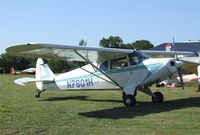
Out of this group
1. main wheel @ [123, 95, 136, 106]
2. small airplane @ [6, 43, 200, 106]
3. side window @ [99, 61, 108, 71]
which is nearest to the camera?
small airplane @ [6, 43, 200, 106]

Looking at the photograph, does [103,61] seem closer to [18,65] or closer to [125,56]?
[125,56]

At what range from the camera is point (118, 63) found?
14.0 m

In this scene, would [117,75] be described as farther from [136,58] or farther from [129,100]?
[129,100]

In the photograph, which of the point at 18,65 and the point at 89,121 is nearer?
the point at 89,121

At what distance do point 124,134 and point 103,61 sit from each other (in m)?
6.87

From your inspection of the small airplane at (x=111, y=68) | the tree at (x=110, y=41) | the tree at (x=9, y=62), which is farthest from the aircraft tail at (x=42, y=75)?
the tree at (x=110, y=41)

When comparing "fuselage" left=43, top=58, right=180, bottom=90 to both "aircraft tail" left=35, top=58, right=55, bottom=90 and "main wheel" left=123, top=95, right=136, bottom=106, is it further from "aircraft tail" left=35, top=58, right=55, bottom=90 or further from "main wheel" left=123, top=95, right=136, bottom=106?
"main wheel" left=123, top=95, right=136, bottom=106

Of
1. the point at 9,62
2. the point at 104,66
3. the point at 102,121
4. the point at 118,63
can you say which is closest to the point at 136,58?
the point at 118,63

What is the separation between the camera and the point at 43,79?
16.7 metres

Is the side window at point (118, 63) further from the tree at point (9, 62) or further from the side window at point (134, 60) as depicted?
the tree at point (9, 62)

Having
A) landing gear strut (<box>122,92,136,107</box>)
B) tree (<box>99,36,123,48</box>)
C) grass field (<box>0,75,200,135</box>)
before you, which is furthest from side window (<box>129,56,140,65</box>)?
tree (<box>99,36,123,48</box>)

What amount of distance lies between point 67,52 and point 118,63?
6.35 ft

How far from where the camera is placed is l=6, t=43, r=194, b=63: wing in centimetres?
1156

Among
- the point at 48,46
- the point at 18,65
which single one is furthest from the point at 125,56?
the point at 18,65
